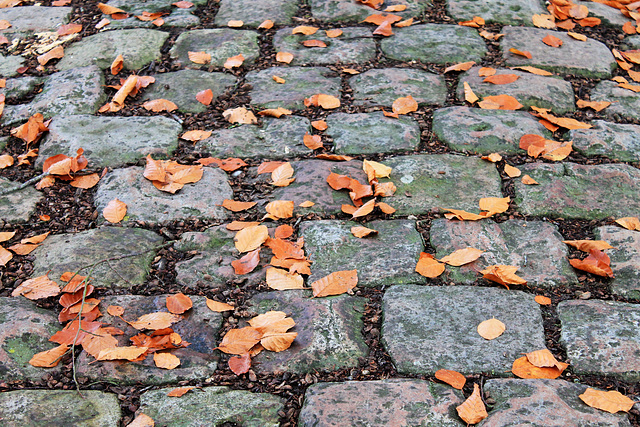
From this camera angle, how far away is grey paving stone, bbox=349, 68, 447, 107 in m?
2.72

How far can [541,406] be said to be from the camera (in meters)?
1.47

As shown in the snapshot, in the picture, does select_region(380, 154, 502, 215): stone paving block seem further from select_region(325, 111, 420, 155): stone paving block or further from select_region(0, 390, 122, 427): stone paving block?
select_region(0, 390, 122, 427): stone paving block

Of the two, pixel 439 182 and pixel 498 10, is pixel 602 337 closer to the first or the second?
pixel 439 182

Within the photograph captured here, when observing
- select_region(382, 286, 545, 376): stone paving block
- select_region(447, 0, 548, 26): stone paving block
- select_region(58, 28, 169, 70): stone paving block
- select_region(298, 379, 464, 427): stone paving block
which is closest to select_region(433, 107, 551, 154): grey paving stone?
select_region(382, 286, 545, 376): stone paving block

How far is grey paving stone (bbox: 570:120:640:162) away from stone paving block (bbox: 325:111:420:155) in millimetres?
691

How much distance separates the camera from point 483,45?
3.11 m

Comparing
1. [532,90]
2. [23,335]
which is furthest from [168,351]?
[532,90]

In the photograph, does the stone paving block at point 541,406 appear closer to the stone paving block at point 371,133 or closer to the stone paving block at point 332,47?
the stone paving block at point 371,133

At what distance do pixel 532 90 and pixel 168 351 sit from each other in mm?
2040

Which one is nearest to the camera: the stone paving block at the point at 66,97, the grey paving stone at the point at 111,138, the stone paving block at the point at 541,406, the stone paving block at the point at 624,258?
the stone paving block at the point at 541,406

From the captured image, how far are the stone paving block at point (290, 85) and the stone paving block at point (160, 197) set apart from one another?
1.88 feet

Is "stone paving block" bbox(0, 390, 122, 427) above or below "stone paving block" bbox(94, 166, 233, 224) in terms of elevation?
below

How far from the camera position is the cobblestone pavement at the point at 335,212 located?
1.55 meters

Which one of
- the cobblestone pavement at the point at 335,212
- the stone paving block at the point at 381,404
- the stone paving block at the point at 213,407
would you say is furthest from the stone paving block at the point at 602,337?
the stone paving block at the point at 213,407
